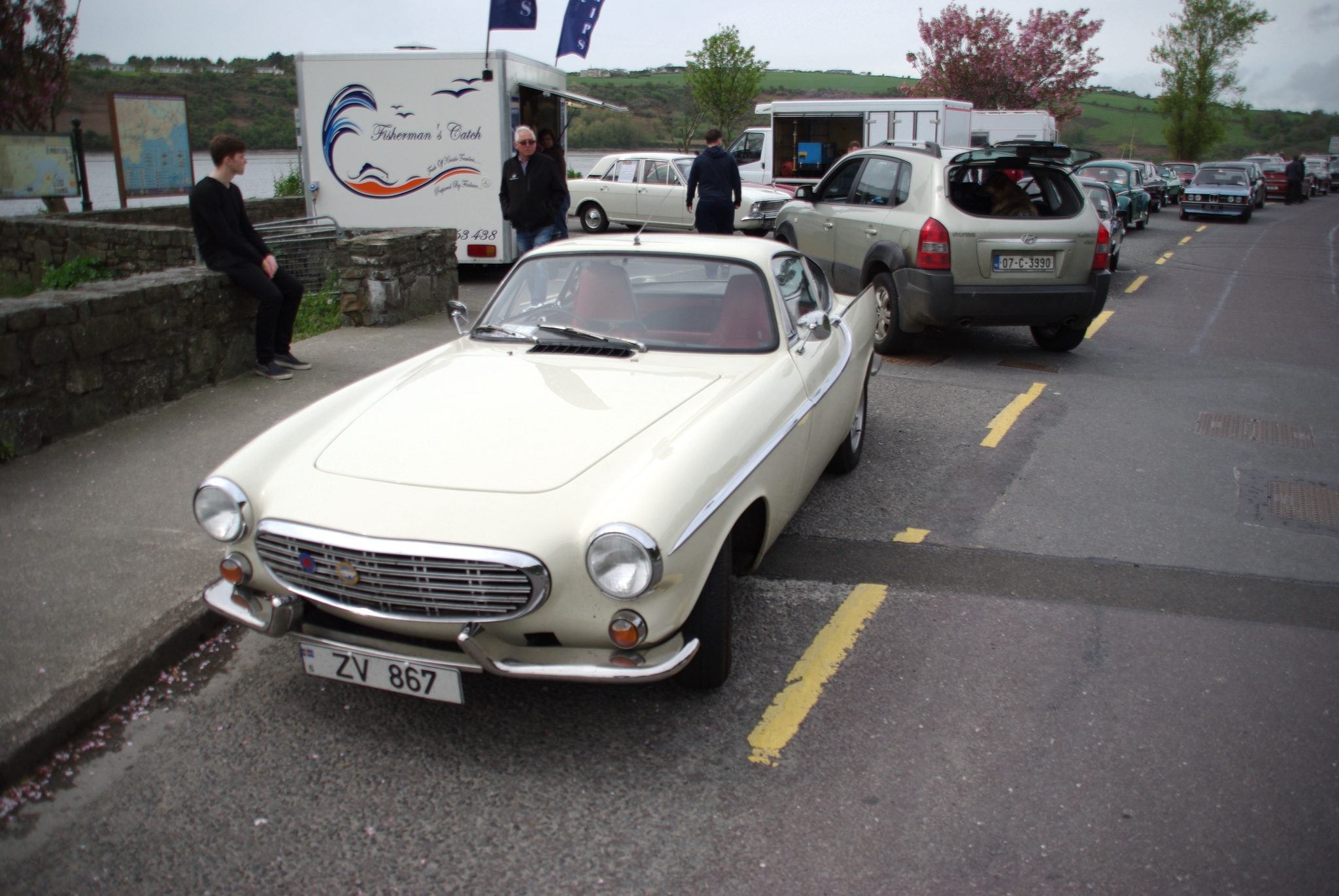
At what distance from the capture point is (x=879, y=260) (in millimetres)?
8445

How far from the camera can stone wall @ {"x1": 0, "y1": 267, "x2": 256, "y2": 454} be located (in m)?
5.20

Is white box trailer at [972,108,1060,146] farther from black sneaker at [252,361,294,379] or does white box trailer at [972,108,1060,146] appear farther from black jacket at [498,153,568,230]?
black sneaker at [252,361,294,379]

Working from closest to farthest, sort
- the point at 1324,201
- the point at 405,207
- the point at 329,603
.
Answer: the point at 329,603 < the point at 405,207 < the point at 1324,201

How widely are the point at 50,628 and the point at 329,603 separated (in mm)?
1456

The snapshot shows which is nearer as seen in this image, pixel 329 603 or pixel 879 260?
pixel 329 603

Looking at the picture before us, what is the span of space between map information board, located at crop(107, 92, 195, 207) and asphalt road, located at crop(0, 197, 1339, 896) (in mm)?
11824

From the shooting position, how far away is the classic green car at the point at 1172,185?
3072cm

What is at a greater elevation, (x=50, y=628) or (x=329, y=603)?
(x=329, y=603)

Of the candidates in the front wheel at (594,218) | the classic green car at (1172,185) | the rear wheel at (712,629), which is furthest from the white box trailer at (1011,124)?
the rear wheel at (712,629)

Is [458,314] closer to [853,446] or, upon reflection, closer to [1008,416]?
[853,446]

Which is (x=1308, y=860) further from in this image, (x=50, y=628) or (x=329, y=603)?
(x=50, y=628)

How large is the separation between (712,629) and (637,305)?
172cm

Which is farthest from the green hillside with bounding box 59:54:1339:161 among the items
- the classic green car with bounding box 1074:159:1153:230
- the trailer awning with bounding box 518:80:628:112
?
the classic green car with bounding box 1074:159:1153:230

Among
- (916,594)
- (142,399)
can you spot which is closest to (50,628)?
(142,399)
